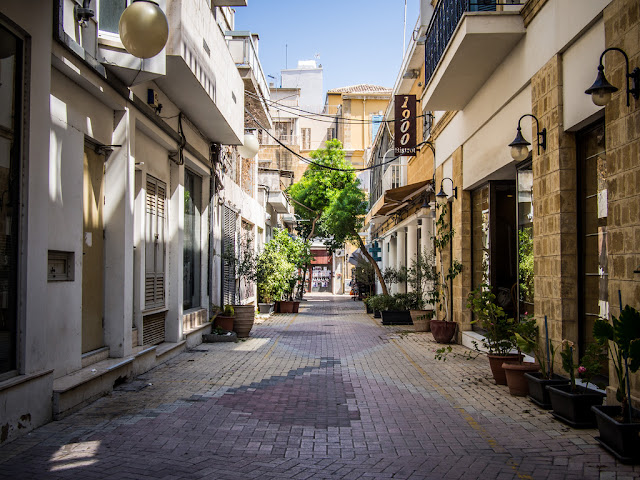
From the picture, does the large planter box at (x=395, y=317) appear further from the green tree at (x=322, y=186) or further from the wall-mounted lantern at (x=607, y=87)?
the wall-mounted lantern at (x=607, y=87)

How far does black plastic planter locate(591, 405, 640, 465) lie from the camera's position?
14.9 ft

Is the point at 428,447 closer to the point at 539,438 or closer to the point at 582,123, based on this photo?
the point at 539,438

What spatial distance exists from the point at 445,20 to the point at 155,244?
22.5ft

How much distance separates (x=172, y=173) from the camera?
11398mm

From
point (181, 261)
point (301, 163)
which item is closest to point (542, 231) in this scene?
point (181, 261)

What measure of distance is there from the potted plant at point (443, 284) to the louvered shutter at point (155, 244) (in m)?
6.03

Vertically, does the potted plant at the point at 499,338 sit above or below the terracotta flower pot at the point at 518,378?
above

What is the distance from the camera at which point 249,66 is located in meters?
16.6

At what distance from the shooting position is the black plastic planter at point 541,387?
6.51 metres

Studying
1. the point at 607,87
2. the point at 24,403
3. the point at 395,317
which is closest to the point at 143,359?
the point at 24,403

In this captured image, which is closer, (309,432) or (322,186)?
(309,432)

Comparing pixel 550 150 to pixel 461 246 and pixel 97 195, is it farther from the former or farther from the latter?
pixel 97 195

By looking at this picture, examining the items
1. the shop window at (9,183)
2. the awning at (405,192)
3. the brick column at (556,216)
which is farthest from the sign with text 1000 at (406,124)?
the shop window at (9,183)

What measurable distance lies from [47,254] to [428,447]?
4.21 m
